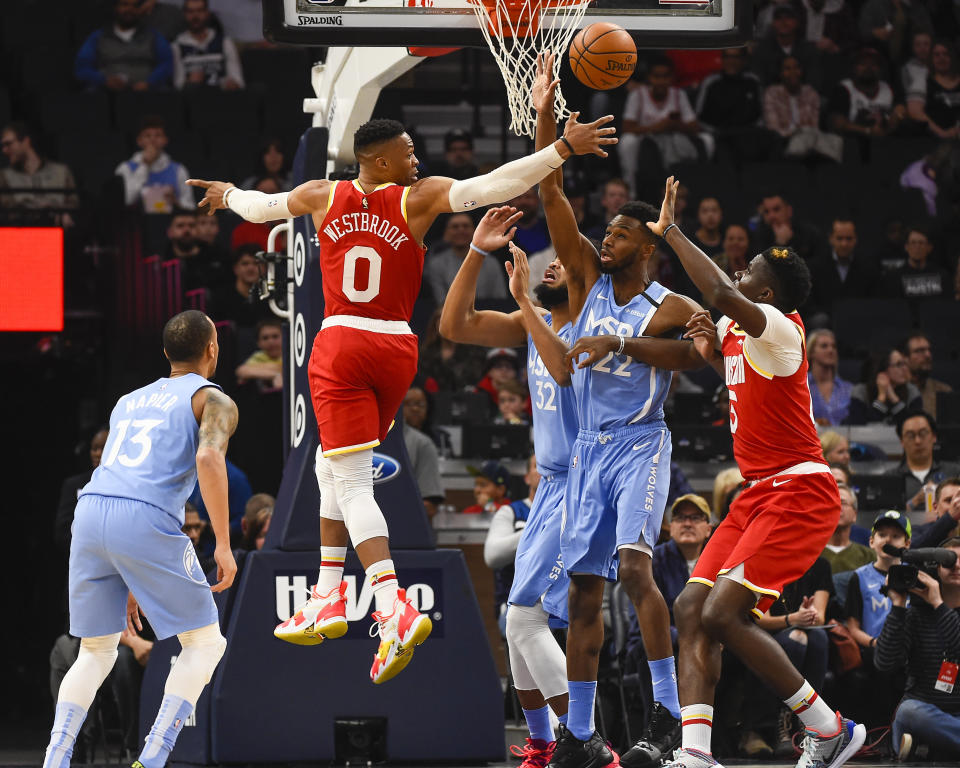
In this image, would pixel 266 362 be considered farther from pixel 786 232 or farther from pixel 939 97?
pixel 939 97

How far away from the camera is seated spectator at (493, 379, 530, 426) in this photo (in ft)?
39.0

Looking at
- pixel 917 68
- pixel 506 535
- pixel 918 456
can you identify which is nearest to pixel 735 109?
pixel 917 68

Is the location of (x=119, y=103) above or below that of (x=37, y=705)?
above

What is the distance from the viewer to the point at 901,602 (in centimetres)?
865

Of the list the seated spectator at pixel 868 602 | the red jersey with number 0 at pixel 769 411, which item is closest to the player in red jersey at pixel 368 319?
the red jersey with number 0 at pixel 769 411

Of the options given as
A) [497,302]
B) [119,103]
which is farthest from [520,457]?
[119,103]

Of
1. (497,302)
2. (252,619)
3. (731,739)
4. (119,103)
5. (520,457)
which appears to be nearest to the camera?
(252,619)

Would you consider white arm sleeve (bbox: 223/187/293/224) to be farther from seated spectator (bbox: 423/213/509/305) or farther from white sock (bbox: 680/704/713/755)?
seated spectator (bbox: 423/213/509/305)

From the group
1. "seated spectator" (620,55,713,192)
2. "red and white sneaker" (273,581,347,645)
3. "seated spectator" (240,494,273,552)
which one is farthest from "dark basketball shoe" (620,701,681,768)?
"seated spectator" (620,55,713,192)

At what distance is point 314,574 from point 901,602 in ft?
10.8

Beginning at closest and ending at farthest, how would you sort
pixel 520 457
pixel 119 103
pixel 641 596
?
pixel 641 596
pixel 520 457
pixel 119 103

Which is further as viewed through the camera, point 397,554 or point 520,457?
point 520,457

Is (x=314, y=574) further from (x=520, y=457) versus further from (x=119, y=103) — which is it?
(x=119, y=103)

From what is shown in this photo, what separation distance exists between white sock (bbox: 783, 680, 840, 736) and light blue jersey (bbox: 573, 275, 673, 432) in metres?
1.43
